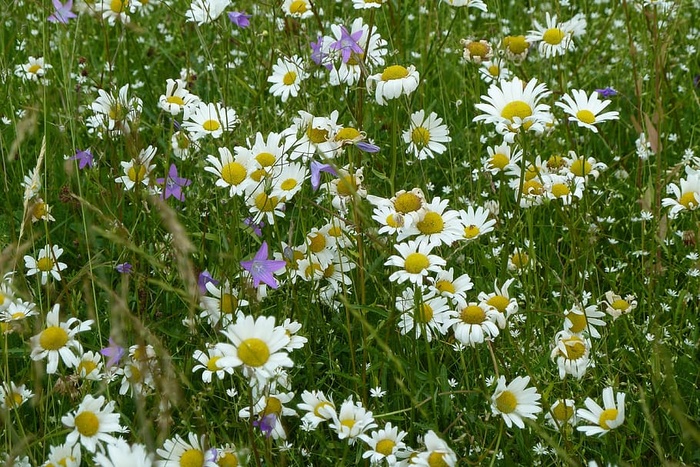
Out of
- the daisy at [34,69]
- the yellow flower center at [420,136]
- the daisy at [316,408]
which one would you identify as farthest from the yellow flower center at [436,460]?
the daisy at [34,69]

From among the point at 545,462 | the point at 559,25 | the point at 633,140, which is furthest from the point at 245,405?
the point at 633,140

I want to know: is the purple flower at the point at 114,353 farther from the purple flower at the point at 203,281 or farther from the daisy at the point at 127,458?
the daisy at the point at 127,458

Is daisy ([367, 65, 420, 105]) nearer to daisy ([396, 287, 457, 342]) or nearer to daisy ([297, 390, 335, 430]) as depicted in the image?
daisy ([396, 287, 457, 342])

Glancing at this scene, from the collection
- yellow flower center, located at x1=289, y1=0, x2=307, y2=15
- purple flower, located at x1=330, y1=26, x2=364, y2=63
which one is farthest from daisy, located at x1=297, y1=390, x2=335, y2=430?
yellow flower center, located at x1=289, y1=0, x2=307, y2=15

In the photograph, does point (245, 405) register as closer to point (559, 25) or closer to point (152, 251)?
point (152, 251)

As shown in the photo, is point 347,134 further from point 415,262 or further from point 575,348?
point 575,348

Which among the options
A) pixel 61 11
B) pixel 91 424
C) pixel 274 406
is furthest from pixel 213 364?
pixel 61 11
